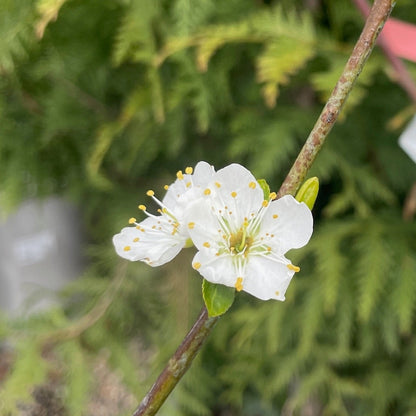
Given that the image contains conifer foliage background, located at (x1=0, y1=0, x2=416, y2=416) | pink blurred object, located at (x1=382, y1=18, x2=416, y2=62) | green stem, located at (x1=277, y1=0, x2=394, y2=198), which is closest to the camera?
green stem, located at (x1=277, y1=0, x2=394, y2=198)

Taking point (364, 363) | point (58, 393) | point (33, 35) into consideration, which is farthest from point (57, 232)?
point (364, 363)

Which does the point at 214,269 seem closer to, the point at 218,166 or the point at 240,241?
the point at 240,241

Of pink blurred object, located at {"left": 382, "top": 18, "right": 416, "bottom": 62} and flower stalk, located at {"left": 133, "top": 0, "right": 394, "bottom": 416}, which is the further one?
pink blurred object, located at {"left": 382, "top": 18, "right": 416, "bottom": 62}

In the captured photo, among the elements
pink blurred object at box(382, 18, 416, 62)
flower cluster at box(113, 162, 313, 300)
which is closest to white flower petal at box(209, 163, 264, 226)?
flower cluster at box(113, 162, 313, 300)

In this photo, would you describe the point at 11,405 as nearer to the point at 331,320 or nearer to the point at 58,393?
the point at 58,393

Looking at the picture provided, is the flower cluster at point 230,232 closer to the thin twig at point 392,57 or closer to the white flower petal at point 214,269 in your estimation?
the white flower petal at point 214,269

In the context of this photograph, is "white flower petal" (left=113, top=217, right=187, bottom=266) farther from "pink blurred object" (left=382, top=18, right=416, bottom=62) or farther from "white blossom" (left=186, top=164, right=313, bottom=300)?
"pink blurred object" (left=382, top=18, right=416, bottom=62)

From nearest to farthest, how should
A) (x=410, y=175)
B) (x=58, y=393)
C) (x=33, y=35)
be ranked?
(x=33, y=35), (x=410, y=175), (x=58, y=393)

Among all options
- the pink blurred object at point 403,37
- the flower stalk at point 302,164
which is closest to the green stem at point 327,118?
the flower stalk at point 302,164
